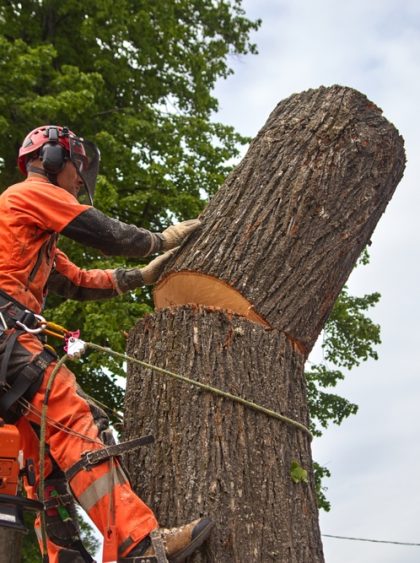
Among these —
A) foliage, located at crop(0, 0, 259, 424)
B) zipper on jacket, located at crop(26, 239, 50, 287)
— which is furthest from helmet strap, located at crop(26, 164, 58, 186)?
foliage, located at crop(0, 0, 259, 424)

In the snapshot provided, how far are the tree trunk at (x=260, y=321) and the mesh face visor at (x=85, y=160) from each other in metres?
0.60

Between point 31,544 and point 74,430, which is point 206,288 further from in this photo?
point 31,544

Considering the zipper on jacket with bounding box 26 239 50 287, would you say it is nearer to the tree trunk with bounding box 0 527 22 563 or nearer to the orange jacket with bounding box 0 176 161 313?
the orange jacket with bounding box 0 176 161 313

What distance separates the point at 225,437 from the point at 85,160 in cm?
159

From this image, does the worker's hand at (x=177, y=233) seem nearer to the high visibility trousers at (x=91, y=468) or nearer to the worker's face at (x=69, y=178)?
the worker's face at (x=69, y=178)

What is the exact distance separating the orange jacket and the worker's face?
0.10 m

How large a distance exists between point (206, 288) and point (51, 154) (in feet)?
3.18

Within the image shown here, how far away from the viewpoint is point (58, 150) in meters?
3.63

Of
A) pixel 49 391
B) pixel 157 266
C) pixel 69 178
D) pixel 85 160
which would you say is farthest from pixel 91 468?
pixel 85 160

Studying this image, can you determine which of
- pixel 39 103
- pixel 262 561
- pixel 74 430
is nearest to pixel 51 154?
pixel 74 430

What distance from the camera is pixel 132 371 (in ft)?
11.1

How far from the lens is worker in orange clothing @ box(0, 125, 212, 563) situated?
285 centimetres

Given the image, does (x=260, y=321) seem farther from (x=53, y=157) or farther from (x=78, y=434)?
(x=53, y=157)

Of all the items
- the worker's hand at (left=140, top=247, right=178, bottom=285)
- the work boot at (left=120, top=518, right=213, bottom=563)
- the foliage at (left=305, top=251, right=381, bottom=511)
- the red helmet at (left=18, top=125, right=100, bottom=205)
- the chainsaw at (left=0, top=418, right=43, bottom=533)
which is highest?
the foliage at (left=305, top=251, right=381, bottom=511)
